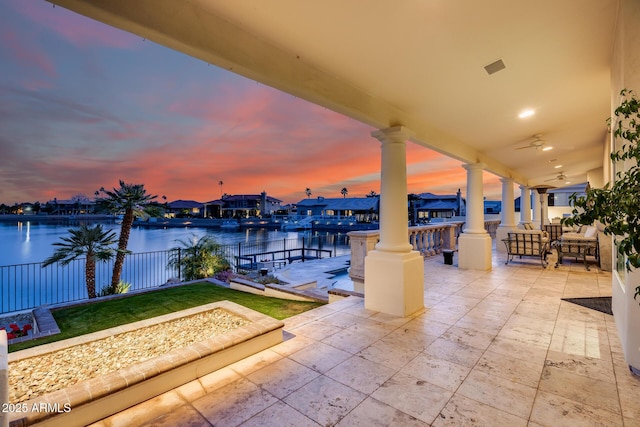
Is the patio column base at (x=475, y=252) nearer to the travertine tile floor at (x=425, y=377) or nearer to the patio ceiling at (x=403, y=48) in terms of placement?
the travertine tile floor at (x=425, y=377)

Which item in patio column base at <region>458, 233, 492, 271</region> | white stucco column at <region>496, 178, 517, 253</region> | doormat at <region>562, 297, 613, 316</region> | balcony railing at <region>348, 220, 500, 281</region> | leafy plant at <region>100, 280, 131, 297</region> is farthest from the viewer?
white stucco column at <region>496, 178, 517, 253</region>

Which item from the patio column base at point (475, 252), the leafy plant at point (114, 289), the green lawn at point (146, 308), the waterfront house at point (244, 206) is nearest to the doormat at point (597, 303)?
the patio column base at point (475, 252)

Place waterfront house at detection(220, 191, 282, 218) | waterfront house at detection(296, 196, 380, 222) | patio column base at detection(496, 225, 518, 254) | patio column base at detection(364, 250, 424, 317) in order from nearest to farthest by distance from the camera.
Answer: patio column base at detection(364, 250, 424, 317)
patio column base at detection(496, 225, 518, 254)
waterfront house at detection(296, 196, 380, 222)
waterfront house at detection(220, 191, 282, 218)

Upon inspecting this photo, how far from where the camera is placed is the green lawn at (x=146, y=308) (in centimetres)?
435

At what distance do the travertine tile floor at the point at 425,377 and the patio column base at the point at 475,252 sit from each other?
112 inches

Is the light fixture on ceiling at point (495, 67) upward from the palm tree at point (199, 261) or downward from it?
upward

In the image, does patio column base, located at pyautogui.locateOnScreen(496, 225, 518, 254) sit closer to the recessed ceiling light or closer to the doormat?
the doormat

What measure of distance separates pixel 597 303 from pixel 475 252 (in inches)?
106

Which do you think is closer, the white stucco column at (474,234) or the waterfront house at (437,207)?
the white stucco column at (474,234)

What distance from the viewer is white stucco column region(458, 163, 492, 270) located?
22.6 feet

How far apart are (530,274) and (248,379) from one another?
276 inches

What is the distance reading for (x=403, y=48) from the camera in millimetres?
2602

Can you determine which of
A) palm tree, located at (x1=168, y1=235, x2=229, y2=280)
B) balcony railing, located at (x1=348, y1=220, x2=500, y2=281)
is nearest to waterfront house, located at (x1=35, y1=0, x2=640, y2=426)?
balcony railing, located at (x1=348, y1=220, x2=500, y2=281)

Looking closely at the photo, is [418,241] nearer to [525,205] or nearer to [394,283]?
[394,283]
